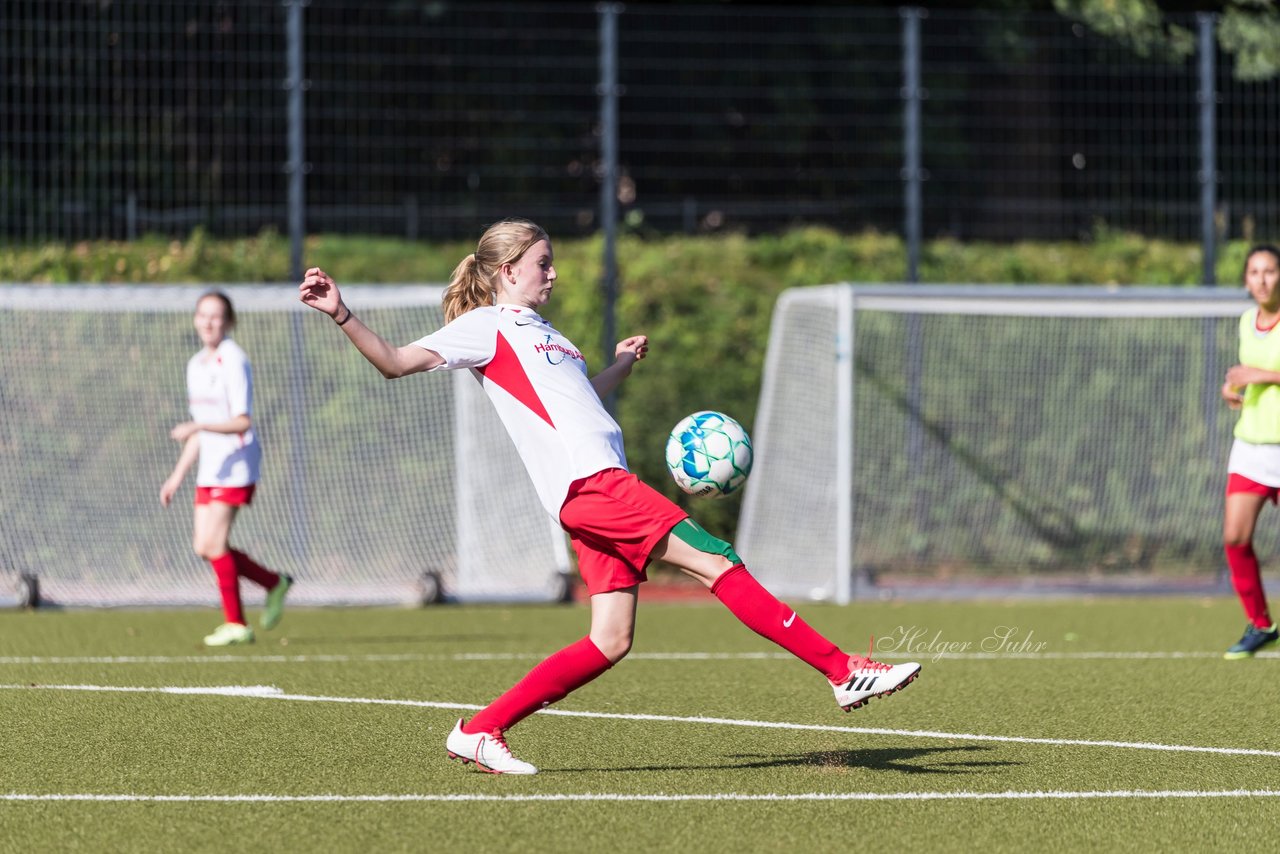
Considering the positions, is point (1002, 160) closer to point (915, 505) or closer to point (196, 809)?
point (915, 505)

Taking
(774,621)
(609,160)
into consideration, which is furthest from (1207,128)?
(774,621)

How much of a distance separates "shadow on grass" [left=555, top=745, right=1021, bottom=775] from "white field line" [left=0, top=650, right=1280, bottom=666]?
2.83 metres

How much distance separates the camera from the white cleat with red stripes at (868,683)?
209 inches

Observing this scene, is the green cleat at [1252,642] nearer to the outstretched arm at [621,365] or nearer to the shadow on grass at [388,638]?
the shadow on grass at [388,638]

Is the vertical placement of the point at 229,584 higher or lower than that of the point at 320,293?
lower

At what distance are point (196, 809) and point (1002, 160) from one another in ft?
34.7

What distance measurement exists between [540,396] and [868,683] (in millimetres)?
1276

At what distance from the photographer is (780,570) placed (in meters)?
12.5

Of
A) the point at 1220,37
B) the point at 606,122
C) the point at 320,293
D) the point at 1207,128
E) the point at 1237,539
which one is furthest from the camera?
the point at 1220,37

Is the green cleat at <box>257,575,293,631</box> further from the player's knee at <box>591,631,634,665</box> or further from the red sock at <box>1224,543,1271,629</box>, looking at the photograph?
the red sock at <box>1224,543,1271,629</box>

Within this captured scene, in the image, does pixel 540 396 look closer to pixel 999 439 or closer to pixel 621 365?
pixel 621 365

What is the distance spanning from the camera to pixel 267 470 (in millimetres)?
12367

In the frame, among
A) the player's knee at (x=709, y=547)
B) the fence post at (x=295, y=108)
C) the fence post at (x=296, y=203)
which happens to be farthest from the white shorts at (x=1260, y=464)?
the fence post at (x=295, y=108)

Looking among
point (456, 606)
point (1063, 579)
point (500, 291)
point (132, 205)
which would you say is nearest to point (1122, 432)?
point (1063, 579)
